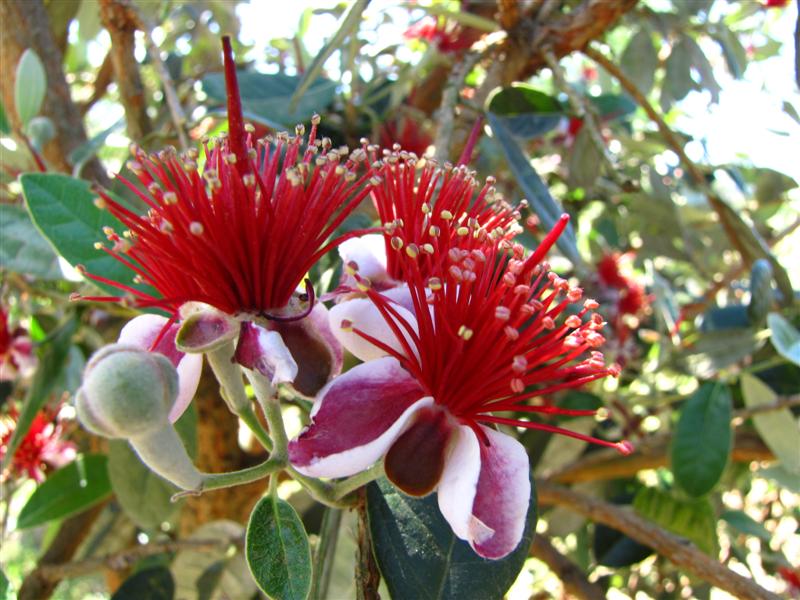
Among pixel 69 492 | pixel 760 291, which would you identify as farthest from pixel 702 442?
pixel 69 492

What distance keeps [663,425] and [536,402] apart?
0.37 meters

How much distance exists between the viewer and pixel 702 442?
124 centimetres

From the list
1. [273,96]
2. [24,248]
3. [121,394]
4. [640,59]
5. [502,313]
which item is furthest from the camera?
[640,59]

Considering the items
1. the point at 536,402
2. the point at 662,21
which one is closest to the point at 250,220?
the point at 536,402

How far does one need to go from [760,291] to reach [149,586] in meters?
1.06

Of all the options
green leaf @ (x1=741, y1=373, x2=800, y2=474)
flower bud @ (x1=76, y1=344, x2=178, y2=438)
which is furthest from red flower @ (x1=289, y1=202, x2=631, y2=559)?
green leaf @ (x1=741, y1=373, x2=800, y2=474)

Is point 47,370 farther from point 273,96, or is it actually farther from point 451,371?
point 451,371

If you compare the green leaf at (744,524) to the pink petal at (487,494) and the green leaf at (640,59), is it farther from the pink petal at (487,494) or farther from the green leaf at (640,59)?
the pink petal at (487,494)

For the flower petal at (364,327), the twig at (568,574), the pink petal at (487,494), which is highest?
the flower petal at (364,327)

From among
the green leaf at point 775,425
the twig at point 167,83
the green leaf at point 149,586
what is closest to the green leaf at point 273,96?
the twig at point 167,83

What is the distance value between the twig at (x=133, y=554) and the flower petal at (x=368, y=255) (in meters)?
0.58

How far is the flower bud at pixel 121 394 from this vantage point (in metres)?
0.51

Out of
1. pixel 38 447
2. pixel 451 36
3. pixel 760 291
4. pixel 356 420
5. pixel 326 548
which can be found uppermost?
pixel 356 420

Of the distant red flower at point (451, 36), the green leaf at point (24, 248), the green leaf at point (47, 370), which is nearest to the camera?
the green leaf at point (24, 248)
